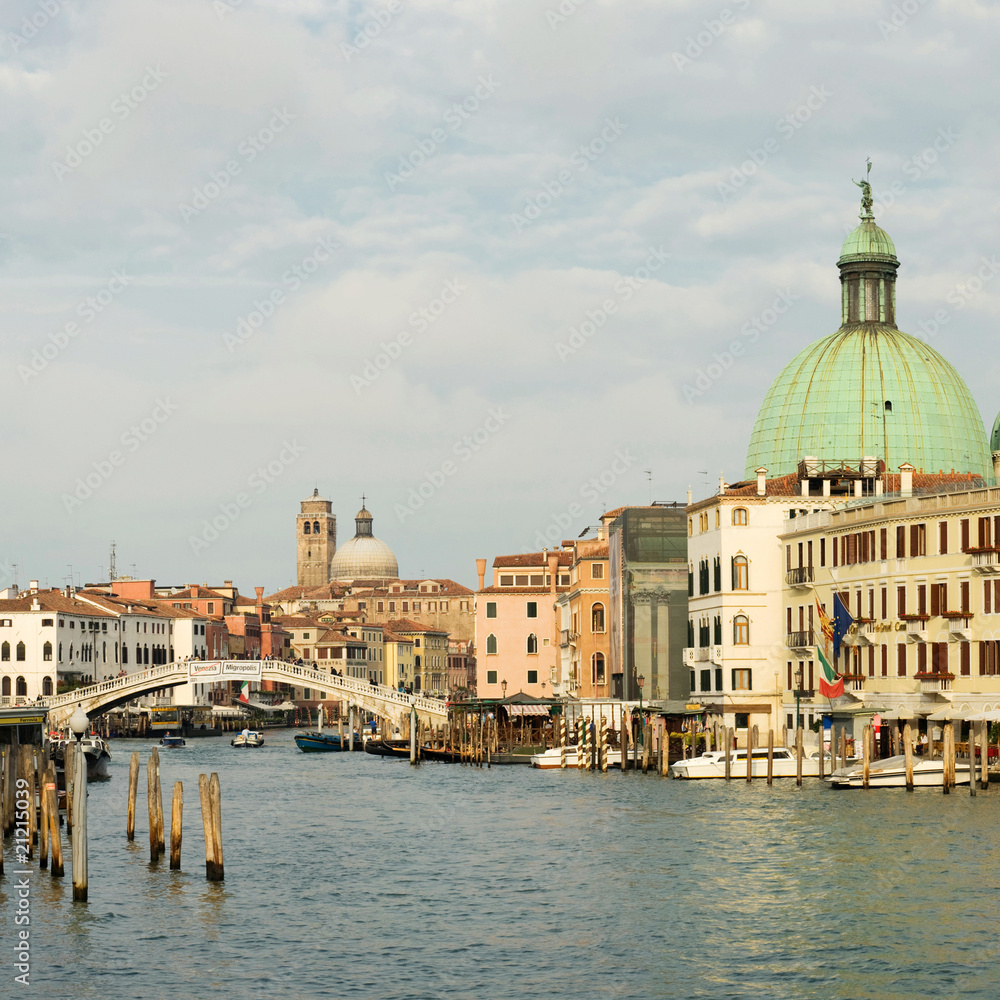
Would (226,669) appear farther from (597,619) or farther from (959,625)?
(959,625)

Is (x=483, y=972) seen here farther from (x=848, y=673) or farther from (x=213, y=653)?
(x=213, y=653)

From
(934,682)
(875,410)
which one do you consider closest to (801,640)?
(934,682)

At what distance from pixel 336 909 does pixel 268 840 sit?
10.4m

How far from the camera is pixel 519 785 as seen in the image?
2158 inches

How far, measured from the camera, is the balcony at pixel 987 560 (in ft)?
163

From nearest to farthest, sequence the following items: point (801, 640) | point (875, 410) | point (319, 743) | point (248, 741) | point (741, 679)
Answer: point (801, 640) → point (741, 679) → point (875, 410) → point (319, 743) → point (248, 741)

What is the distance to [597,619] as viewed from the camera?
7838 centimetres

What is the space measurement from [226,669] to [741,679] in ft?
112

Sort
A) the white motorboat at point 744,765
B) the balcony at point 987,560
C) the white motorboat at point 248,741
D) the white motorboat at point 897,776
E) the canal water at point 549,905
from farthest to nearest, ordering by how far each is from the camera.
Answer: the white motorboat at point 248,741
the white motorboat at point 744,765
the balcony at point 987,560
the white motorboat at point 897,776
the canal water at point 549,905

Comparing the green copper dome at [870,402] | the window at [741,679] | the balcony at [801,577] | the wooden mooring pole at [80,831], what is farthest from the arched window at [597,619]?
the wooden mooring pole at [80,831]

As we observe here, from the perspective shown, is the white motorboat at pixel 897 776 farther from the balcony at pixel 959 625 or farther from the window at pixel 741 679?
the window at pixel 741 679

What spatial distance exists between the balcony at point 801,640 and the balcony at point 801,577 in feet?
4.93

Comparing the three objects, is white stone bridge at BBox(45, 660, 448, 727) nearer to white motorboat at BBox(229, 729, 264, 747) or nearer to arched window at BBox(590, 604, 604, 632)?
white motorboat at BBox(229, 729, 264, 747)

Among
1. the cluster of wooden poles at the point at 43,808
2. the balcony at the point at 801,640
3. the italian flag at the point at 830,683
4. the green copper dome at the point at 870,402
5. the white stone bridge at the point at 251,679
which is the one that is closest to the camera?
the cluster of wooden poles at the point at 43,808
